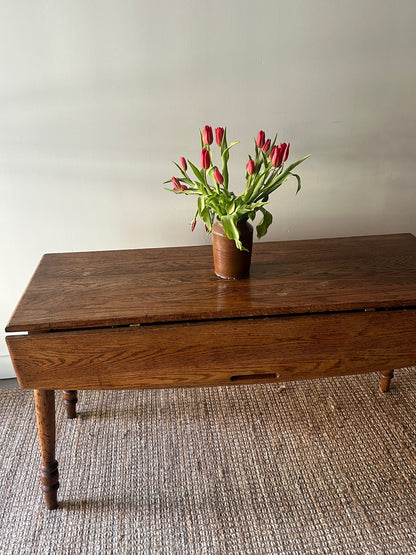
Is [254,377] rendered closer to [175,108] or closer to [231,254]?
[231,254]

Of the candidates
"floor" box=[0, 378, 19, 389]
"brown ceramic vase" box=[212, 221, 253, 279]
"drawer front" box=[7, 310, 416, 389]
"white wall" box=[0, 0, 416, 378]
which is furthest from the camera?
"floor" box=[0, 378, 19, 389]

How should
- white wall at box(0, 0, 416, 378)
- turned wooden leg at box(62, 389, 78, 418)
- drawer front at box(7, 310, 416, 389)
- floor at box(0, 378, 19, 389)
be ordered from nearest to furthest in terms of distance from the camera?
drawer front at box(7, 310, 416, 389) → white wall at box(0, 0, 416, 378) → turned wooden leg at box(62, 389, 78, 418) → floor at box(0, 378, 19, 389)

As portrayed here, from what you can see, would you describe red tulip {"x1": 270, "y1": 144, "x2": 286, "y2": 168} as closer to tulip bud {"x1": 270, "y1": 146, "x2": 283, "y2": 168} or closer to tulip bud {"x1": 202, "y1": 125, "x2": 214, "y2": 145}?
tulip bud {"x1": 270, "y1": 146, "x2": 283, "y2": 168}

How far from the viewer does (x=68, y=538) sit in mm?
1392

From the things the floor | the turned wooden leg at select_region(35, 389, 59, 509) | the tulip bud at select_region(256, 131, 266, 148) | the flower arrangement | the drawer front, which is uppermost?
the tulip bud at select_region(256, 131, 266, 148)

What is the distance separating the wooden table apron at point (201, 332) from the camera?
1313 millimetres

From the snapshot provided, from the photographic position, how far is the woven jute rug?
138cm

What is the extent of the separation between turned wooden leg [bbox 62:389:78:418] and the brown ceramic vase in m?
0.67

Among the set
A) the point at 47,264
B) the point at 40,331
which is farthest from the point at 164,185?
the point at 40,331

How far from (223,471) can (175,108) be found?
1.13 metres

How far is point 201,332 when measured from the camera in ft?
4.33

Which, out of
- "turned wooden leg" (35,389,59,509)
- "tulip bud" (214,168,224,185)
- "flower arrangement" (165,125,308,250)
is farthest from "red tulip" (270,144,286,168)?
"turned wooden leg" (35,389,59,509)

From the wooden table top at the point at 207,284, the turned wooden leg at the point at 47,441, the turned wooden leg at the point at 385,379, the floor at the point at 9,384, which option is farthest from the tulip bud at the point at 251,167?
the floor at the point at 9,384

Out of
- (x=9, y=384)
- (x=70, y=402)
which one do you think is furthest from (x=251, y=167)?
(x=9, y=384)
